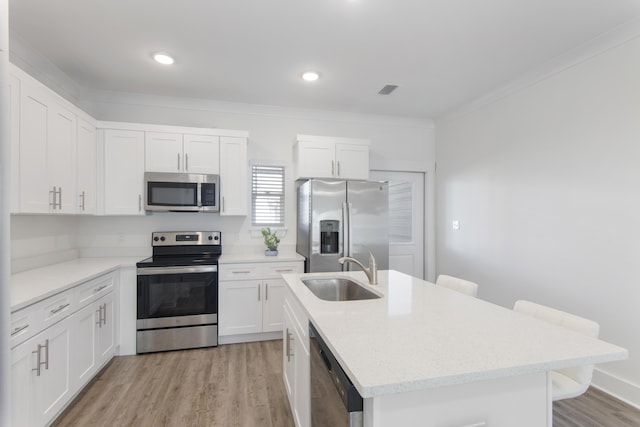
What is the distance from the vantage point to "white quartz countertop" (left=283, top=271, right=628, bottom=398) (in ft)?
3.05

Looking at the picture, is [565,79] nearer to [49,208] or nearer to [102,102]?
[49,208]

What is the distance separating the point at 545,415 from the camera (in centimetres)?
106

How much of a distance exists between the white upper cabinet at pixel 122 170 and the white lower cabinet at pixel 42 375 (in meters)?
1.39

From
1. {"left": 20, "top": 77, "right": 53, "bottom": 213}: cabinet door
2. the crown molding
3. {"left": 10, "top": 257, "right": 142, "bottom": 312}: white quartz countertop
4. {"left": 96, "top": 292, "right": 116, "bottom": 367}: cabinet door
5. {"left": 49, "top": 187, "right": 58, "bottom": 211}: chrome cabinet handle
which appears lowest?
{"left": 96, "top": 292, "right": 116, "bottom": 367}: cabinet door

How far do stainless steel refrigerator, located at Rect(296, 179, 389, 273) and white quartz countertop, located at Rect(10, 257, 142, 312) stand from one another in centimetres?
179

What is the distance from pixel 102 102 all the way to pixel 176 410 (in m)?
3.23

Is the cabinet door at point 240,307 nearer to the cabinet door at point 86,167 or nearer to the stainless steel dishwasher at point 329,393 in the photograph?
the cabinet door at point 86,167

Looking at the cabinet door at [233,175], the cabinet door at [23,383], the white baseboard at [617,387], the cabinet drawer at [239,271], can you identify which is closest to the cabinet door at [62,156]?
the cabinet door at [23,383]

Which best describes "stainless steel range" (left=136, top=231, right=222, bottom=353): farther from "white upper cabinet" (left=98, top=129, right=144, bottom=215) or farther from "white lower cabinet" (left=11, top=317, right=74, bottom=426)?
"white lower cabinet" (left=11, top=317, right=74, bottom=426)

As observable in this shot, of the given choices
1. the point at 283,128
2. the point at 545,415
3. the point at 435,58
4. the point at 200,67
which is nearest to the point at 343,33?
the point at 435,58

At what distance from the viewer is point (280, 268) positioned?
3.41 metres

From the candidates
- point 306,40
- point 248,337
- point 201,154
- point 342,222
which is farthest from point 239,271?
point 306,40

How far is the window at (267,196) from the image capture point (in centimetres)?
392

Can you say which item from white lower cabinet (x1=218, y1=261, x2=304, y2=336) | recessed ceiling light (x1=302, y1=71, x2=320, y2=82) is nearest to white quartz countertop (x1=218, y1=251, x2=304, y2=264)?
white lower cabinet (x1=218, y1=261, x2=304, y2=336)
